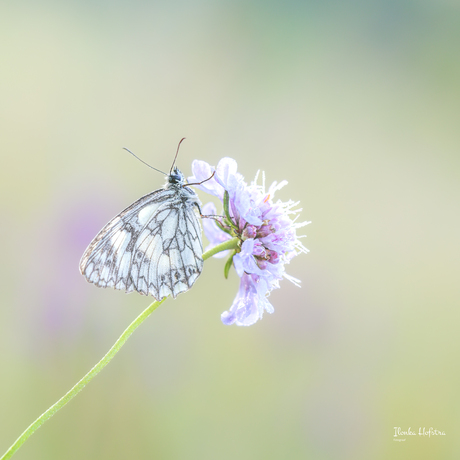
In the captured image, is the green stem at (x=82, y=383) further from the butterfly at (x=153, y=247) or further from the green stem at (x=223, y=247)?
the butterfly at (x=153, y=247)

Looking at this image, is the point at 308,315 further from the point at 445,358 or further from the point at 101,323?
the point at 101,323

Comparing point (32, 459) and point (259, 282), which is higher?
point (259, 282)

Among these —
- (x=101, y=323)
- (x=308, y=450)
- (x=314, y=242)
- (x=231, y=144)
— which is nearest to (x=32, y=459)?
(x=101, y=323)

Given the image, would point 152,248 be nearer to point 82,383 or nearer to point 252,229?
point 252,229

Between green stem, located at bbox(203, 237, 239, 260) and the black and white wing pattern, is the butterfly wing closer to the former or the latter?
the black and white wing pattern

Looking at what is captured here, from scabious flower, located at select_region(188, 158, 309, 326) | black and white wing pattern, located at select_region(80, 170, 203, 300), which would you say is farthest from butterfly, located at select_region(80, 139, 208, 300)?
scabious flower, located at select_region(188, 158, 309, 326)

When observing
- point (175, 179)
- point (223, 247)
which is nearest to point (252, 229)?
point (223, 247)

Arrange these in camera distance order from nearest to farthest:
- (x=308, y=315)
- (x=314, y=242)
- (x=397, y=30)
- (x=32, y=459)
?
(x=32, y=459) → (x=308, y=315) → (x=314, y=242) → (x=397, y=30)
